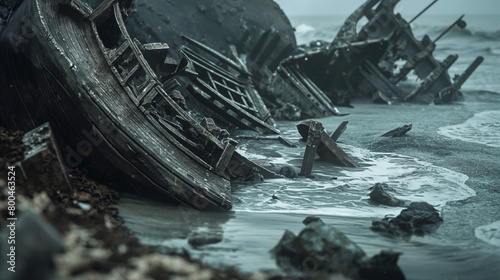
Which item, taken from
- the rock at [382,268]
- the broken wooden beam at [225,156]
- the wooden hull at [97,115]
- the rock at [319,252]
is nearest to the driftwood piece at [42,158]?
the wooden hull at [97,115]

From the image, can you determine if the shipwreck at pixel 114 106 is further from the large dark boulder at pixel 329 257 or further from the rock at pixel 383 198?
the large dark boulder at pixel 329 257

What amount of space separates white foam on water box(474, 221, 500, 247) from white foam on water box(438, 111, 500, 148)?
5058 millimetres

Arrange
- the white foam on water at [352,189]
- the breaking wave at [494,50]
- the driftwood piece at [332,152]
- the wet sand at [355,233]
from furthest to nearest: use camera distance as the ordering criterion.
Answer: the breaking wave at [494,50], the driftwood piece at [332,152], the white foam on water at [352,189], the wet sand at [355,233]

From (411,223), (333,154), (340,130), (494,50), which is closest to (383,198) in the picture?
(411,223)

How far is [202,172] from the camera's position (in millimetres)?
5949

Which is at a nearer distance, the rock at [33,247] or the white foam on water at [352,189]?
the rock at [33,247]

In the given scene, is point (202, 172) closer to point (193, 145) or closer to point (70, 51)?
point (193, 145)

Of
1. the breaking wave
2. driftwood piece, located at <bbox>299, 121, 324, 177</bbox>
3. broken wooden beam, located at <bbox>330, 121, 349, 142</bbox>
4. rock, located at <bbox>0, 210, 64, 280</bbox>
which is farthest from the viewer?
the breaking wave

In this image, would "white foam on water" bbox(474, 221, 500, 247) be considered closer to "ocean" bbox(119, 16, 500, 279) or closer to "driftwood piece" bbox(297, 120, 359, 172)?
"ocean" bbox(119, 16, 500, 279)

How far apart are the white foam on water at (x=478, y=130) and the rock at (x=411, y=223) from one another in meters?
5.41

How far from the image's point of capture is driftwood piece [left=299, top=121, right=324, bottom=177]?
769cm

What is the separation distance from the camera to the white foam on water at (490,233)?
5.16 metres

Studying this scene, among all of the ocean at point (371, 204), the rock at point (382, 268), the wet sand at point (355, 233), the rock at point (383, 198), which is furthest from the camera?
the rock at point (383, 198)

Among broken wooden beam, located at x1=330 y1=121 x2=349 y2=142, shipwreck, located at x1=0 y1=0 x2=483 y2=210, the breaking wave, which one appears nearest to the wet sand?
shipwreck, located at x1=0 y1=0 x2=483 y2=210
